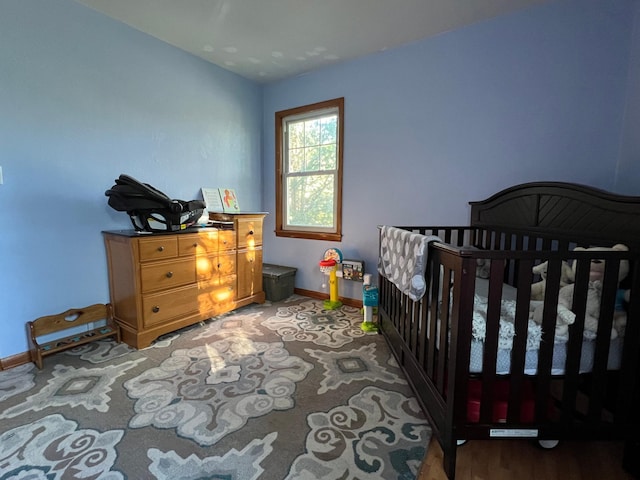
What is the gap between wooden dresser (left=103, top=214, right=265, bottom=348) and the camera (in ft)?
6.89

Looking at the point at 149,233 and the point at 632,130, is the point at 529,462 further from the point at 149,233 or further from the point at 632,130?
the point at 149,233

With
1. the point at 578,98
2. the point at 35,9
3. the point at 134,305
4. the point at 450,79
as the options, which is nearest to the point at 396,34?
the point at 450,79

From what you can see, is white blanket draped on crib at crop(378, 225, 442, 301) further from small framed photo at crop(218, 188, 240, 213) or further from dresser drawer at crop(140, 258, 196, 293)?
small framed photo at crop(218, 188, 240, 213)

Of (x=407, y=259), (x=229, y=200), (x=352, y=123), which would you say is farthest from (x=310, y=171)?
(x=407, y=259)

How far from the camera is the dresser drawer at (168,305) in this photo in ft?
7.00

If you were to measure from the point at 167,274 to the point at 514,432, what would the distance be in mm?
2250

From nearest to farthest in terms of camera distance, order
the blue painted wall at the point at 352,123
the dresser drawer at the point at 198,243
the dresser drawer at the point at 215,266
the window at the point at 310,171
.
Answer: the blue painted wall at the point at 352,123 → the dresser drawer at the point at 198,243 → the dresser drawer at the point at 215,266 → the window at the point at 310,171

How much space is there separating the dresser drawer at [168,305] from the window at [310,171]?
139 centimetres

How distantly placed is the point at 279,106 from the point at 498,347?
322cm

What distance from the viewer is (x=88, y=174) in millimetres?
2166

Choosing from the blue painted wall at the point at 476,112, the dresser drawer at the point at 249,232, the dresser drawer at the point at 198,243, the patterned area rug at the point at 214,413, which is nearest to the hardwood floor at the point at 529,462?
the patterned area rug at the point at 214,413

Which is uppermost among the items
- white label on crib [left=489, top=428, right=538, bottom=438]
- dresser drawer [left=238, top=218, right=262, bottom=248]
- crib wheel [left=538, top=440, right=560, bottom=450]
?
dresser drawer [left=238, top=218, right=262, bottom=248]

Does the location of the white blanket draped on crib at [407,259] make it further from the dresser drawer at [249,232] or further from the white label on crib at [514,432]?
the dresser drawer at [249,232]

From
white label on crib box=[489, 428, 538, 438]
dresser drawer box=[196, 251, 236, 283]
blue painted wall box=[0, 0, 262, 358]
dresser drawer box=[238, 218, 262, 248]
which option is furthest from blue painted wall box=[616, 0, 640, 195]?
blue painted wall box=[0, 0, 262, 358]
